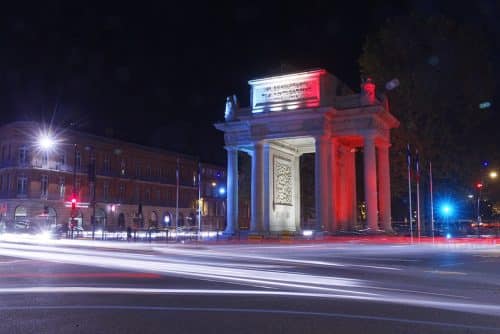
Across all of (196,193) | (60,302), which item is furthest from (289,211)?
(196,193)

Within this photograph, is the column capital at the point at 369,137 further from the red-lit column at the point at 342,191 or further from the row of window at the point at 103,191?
the row of window at the point at 103,191

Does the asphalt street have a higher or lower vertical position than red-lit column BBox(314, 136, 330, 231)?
lower

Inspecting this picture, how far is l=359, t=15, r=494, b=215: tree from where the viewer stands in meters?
44.5

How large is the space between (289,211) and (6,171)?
39.3m

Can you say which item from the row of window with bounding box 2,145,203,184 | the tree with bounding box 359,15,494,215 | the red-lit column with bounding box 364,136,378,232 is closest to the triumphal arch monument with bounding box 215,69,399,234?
the red-lit column with bounding box 364,136,378,232

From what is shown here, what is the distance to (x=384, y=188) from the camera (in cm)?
4222

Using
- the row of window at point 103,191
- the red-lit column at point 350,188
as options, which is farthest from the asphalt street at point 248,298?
the row of window at point 103,191

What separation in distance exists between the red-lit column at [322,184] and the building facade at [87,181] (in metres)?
19.8

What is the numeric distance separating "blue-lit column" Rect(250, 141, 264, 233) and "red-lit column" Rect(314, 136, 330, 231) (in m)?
4.91

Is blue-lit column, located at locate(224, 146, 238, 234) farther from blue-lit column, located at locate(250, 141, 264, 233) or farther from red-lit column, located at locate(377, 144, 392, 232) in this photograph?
red-lit column, located at locate(377, 144, 392, 232)

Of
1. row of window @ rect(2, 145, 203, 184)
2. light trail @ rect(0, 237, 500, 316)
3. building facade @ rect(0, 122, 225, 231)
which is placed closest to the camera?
light trail @ rect(0, 237, 500, 316)

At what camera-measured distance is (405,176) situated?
4791 centimetres

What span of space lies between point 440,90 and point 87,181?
4851 centimetres

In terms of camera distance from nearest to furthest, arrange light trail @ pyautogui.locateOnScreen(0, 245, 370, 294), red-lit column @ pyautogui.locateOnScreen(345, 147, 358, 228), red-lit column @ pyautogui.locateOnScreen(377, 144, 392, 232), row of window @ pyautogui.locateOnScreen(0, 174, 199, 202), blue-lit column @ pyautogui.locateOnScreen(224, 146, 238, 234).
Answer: light trail @ pyautogui.locateOnScreen(0, 245, 370, 294) → red-lit column @ pyautogui.locateOnScreen(377, 144, 392, 232) → blue-lit column @ pyautogui.locateOnScreen(224, 146, 238, 234) → red-lit column @ pyautogui.locateOnScreen(345, 147, 358, 228) → row of window @ pyautogui.locateOnScreen(0, 174, 199, 202)
